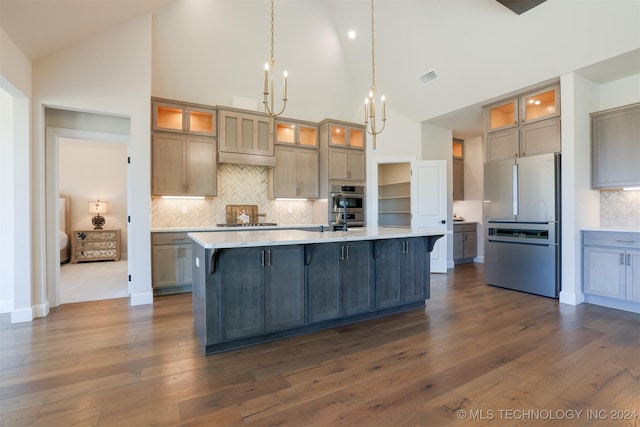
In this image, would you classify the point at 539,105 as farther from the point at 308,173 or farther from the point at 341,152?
the point at 308,173

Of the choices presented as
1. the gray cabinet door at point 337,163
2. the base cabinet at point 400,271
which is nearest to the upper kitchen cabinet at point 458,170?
the gray cabinet door at point 337,163

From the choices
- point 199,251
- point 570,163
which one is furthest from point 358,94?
point 199,251

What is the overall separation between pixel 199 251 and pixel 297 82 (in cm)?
410

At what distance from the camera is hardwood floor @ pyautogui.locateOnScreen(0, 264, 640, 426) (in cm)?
171

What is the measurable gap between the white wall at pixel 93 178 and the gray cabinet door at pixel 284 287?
6.87 meters

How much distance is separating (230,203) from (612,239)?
5.46 m

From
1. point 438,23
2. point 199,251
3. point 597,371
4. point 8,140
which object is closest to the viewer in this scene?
point 597,371

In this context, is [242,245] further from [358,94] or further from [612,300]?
[358,94]

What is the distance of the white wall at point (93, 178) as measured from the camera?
7.53 meters

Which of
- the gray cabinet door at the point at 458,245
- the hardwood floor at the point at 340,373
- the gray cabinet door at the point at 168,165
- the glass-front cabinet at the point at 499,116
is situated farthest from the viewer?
the gray cabinet door at the point at 458,245

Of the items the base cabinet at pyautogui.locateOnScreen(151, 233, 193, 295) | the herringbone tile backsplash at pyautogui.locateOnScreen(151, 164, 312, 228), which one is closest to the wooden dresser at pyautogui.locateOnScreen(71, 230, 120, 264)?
the herringbone tile backsplash at pyautogui.locateOnScreen(151, 164, 312, 228)

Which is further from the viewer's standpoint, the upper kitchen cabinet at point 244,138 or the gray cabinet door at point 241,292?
the upper kitchen cabinet at point 244,138

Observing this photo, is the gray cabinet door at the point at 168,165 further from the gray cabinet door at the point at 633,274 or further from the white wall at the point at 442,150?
the gray cabinet door at the point at 633,274

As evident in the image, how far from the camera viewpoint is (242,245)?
2.31m
